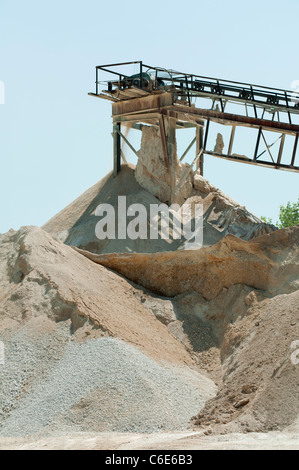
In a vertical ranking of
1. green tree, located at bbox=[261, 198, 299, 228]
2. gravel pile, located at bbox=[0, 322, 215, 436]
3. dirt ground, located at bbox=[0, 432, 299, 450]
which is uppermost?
dirt ground, located at bbox=[0, 432, 299, 450]

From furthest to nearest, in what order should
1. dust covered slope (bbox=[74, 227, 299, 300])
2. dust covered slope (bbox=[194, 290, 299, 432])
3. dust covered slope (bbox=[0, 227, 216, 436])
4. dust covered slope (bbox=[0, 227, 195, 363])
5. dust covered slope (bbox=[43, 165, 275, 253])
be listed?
dust covered slope (bbox=[43, 165, 275, 253]), dust covered slope (bbox=[74, 227, 299, 300]), dust covered slope (bbox=[0, 227, 195, 363]), dust covered slope (bbox=[0, 227, 216, 436]), dust covered slope (bbox=[194, 290, 299, 432])

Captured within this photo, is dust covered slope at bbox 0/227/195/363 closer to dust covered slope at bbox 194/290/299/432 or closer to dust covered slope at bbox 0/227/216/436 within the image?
dust covered slope at bbox 0/227/216/436

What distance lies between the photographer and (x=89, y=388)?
1642 centimetres

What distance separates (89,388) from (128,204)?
13.7m

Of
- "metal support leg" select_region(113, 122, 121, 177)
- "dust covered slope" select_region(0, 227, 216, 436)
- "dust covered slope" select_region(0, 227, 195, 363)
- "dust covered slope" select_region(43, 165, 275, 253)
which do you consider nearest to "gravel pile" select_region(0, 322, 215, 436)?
"dust covered slope" select_region(0, 227, 216, 436)

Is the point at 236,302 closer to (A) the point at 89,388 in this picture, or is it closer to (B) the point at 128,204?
(A) the point at 89,388

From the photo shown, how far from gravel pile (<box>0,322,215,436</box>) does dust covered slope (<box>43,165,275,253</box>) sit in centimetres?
964

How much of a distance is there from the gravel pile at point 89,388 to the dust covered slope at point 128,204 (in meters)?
9.64

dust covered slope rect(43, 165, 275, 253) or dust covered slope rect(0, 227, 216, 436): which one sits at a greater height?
dust covered slope rect(0, 227, 216, 436)

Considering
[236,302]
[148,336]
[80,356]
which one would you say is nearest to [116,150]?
[236,302]

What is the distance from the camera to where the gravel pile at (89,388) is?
51.1ft

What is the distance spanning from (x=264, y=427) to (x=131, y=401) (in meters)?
2.85

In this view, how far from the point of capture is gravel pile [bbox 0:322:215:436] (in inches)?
613

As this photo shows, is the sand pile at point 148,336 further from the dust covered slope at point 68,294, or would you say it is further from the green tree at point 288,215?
the green tree at point 288,215
